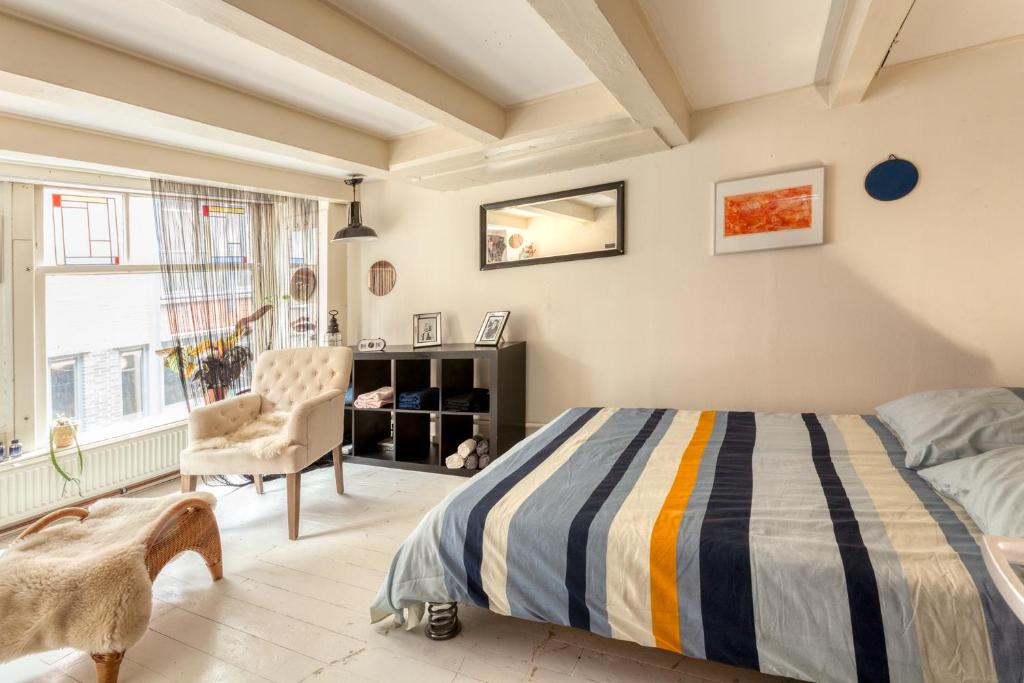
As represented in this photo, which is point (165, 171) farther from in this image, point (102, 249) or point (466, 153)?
point (466, 153)

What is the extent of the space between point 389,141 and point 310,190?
38.1 inches

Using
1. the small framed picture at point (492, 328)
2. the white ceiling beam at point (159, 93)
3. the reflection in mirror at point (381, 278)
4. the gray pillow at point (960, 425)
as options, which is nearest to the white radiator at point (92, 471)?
the reflection in mirror at point (381, 278)

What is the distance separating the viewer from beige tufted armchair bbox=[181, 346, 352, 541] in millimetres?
2549

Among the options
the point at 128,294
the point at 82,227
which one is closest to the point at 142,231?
the point at 82,227

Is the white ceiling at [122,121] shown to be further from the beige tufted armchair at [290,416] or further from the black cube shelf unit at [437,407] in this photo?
the black cube shelf unit at [437,407]

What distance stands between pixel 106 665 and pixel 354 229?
296 cm

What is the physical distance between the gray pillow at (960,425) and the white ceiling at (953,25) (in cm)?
158

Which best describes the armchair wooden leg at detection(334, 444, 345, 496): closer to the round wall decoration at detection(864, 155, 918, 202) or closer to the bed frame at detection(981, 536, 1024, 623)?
the bed frame at detection(981, 536, 1024, 623)

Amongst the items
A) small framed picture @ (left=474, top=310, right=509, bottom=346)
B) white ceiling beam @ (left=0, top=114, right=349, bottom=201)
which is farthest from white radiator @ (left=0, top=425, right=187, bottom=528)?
small framed picture @ (left=474, top=310, right=509, bottom=346)

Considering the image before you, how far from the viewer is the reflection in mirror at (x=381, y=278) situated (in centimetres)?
421

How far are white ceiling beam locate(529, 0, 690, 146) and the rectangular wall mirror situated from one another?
668mm

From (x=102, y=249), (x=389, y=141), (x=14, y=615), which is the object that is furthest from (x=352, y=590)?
(x=102, y=249)

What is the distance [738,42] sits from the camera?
2.27 metres

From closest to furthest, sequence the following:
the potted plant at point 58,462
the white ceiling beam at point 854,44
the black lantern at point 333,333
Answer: the white ceiling beam at point 854,44 → the potted plant at point 58,462 → the black lantern at point 333,333
